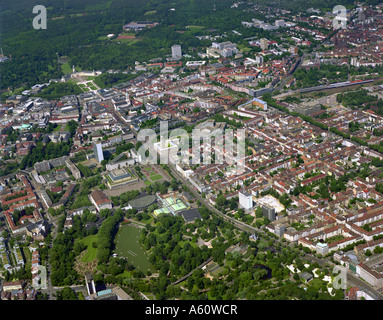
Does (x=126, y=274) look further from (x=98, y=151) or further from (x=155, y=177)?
(x=98, y=151)

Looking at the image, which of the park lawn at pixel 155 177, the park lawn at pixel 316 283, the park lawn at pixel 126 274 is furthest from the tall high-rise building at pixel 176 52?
the park lawn at pixel 316 283

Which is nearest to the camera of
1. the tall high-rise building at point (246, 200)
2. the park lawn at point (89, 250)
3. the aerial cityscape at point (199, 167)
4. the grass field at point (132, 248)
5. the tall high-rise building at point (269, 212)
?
the aerial cityscape at point (199, 167)

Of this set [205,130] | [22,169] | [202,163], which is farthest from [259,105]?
[22,169]

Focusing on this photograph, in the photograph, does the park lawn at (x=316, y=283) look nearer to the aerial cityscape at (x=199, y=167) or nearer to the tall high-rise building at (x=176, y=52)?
the aerial cityscape at (x=199, y=167)

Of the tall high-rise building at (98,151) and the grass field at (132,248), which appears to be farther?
the tall high-rise building at (98,151)

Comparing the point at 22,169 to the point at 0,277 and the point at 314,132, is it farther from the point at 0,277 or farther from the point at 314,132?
the point at 314,132

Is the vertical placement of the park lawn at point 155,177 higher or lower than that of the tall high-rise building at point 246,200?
lower

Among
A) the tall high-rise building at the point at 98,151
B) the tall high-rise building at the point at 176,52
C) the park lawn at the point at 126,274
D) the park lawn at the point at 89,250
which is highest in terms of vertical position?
the tall high-rise building at the point at 176,52

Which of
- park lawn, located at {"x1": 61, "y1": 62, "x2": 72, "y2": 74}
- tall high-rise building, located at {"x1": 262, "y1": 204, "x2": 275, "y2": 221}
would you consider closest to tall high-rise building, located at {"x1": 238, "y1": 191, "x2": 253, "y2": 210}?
tall high-rise building, located at {"x1": 262, "y1": 204, "x2": 275, "y2": 221}
